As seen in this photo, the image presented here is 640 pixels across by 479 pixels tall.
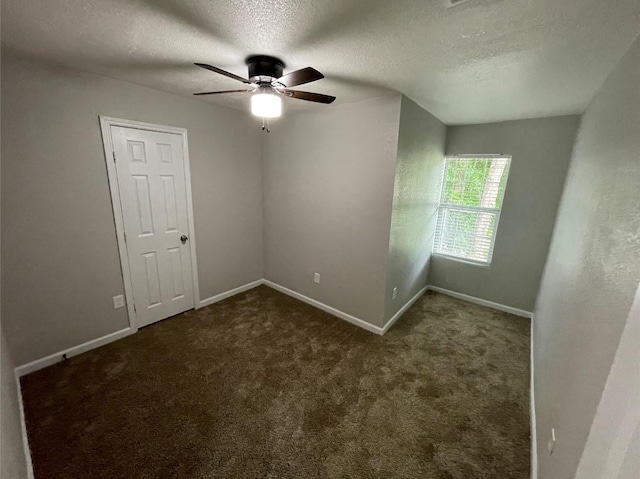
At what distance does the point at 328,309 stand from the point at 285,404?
136 centimetres

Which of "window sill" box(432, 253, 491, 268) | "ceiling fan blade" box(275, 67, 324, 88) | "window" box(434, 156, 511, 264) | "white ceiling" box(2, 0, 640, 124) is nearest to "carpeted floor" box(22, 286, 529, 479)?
"window sill" box(432, 253, 491, 268)

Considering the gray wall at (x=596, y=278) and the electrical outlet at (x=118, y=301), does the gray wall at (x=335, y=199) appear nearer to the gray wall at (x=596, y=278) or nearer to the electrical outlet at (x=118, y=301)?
the gray wall at (x=596, y=278)

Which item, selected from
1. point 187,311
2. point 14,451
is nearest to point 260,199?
point 187,311

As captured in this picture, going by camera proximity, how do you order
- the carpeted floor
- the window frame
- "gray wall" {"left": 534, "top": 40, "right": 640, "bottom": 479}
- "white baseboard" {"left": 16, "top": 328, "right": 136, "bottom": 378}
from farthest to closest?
the window frame → "white baseboard" {"left": 16, "top": 328, "right": 136, "bottom": 378} → the carpeted floor → "gray wall" {"left": 534, "top": 40, "right": 640, "bottom": 479}

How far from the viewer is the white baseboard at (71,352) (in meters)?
2.05

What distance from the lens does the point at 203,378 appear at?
209 cm

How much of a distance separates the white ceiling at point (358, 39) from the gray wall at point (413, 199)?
0.47 metres

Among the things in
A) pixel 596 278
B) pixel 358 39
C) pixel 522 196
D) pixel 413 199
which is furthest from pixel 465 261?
pixel 358 39

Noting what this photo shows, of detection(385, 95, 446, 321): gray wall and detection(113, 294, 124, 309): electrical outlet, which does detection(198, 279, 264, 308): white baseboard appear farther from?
detection(385, 95, 446, 321): gray wall

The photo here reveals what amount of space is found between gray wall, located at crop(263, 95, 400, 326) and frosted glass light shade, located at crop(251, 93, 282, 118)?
40.7 inches

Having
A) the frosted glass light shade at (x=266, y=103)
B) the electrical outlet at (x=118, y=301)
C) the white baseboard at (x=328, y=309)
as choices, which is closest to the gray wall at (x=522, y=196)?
the white baseboard at (x=328, y=309)

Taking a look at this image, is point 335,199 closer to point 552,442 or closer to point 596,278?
point 596,278

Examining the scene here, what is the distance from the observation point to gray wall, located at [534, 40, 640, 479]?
0.93 metres

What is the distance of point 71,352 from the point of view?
2.25 meters
